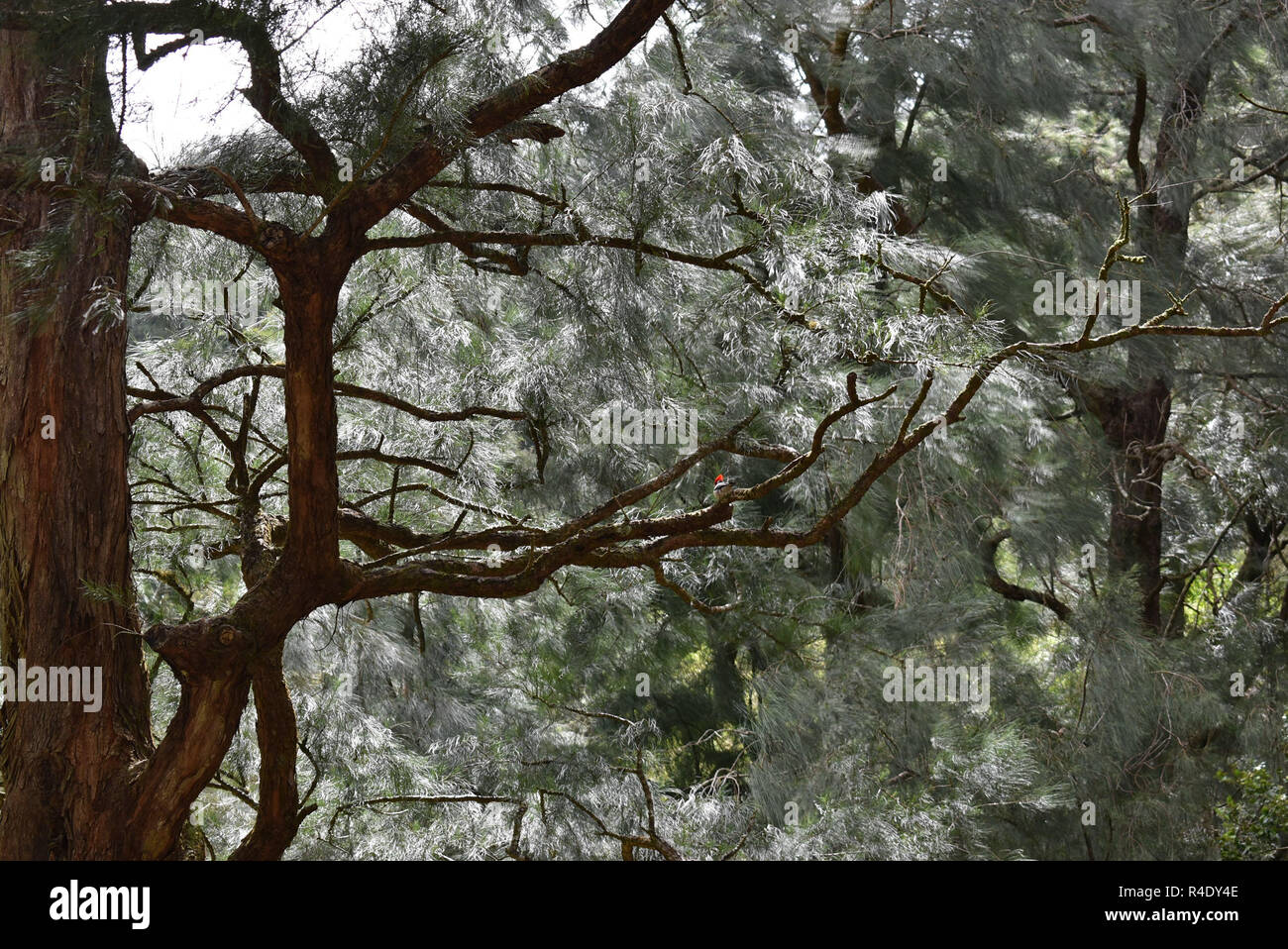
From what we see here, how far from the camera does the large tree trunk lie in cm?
191

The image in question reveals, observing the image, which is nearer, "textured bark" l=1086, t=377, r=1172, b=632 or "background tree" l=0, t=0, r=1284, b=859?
"background tree" l=0, t=0, r=1284, b=859

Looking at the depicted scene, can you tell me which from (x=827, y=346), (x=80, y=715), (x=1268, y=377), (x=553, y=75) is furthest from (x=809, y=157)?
(x=1268, y=377)

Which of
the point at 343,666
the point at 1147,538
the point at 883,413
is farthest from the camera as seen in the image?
the point at 1147,538

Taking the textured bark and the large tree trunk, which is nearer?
the large tree trunk

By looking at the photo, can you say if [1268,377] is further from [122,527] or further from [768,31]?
[122,527]

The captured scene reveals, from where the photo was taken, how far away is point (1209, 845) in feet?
12.8

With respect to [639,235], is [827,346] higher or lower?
lower

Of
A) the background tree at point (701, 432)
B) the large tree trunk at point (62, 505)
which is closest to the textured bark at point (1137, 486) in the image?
the background tree at point (701, 432)

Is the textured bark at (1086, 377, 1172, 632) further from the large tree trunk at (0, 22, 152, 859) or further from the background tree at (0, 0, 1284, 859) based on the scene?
the large tree trunk at (0, 22, 152, 859)

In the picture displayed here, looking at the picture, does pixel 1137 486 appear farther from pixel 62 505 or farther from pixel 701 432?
pixel 62 505

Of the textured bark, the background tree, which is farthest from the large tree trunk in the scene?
the textured bark

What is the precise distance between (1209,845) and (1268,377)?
172 cm

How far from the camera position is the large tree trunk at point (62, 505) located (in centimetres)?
191

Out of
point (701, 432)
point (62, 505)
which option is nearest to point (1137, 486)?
point (701, 432)
